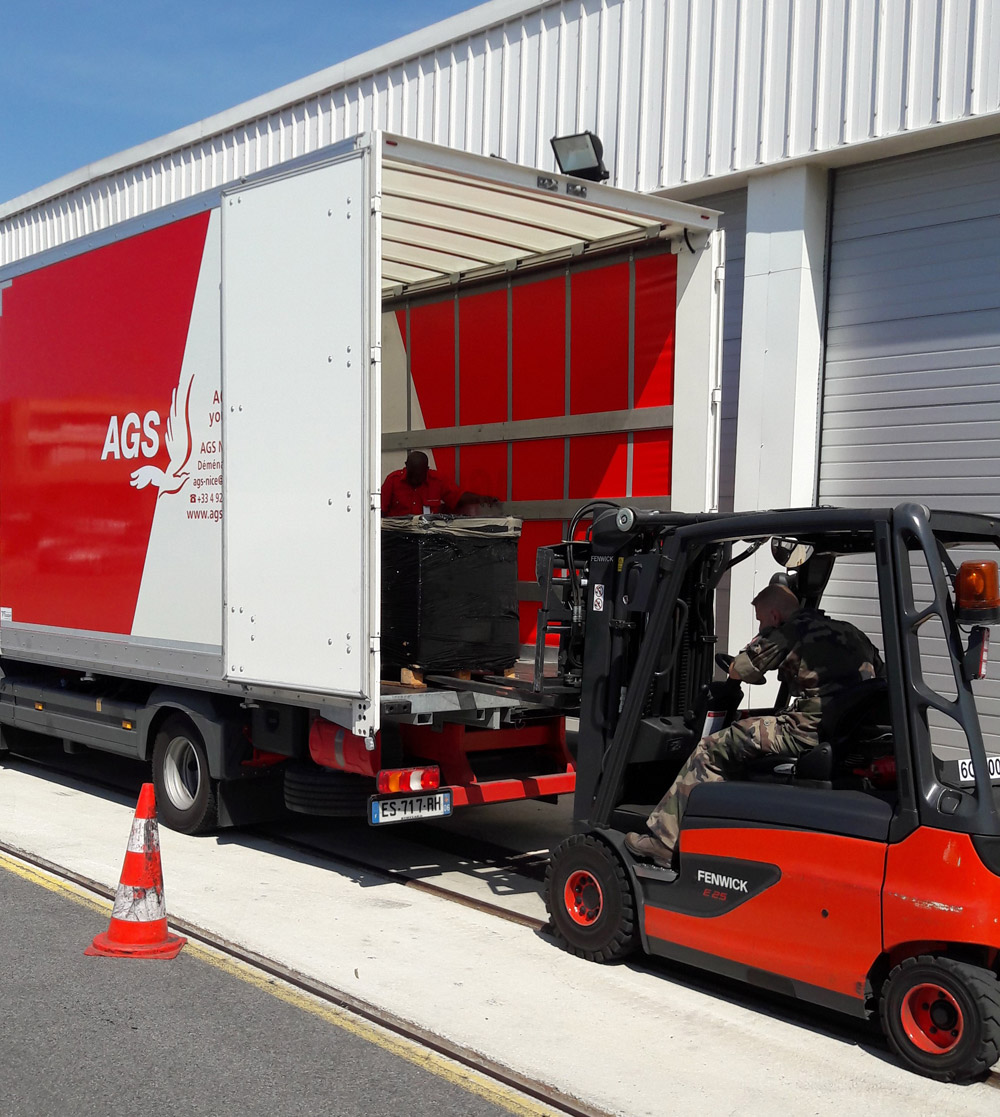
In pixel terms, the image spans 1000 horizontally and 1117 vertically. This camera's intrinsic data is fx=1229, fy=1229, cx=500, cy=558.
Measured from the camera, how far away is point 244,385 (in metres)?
6.65

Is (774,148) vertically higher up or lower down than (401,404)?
higher up

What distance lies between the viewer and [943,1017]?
427cm

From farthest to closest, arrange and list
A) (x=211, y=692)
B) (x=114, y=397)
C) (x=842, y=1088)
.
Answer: (x=114, y=397)
(x=211, y=692)
(x=842, y=1088)

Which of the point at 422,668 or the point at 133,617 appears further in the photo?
the point at 133,617

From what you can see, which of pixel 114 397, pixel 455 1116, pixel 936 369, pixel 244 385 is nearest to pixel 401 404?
pixel 114 397

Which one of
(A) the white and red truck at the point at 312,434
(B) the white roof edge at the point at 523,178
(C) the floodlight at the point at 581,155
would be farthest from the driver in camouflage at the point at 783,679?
(C) the floodlight at the point at 581,155

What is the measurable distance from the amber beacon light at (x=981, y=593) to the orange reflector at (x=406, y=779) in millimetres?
3151

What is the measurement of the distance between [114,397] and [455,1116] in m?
5.35

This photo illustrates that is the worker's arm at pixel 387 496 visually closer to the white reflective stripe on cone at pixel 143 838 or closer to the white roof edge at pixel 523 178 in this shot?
the white roof edge at pixel 523 178

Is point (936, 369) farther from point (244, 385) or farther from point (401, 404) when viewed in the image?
point (244, 385)

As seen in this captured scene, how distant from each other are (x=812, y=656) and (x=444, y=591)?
2.40m

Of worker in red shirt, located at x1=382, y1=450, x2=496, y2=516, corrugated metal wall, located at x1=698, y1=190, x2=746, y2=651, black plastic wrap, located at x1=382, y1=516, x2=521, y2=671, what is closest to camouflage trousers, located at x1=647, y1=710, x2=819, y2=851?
black plastic wrap, located at x1=382, y1=516, x2=521, y2=671

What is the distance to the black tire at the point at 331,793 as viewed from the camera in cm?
677

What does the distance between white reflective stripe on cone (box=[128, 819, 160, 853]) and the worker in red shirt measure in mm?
3667
